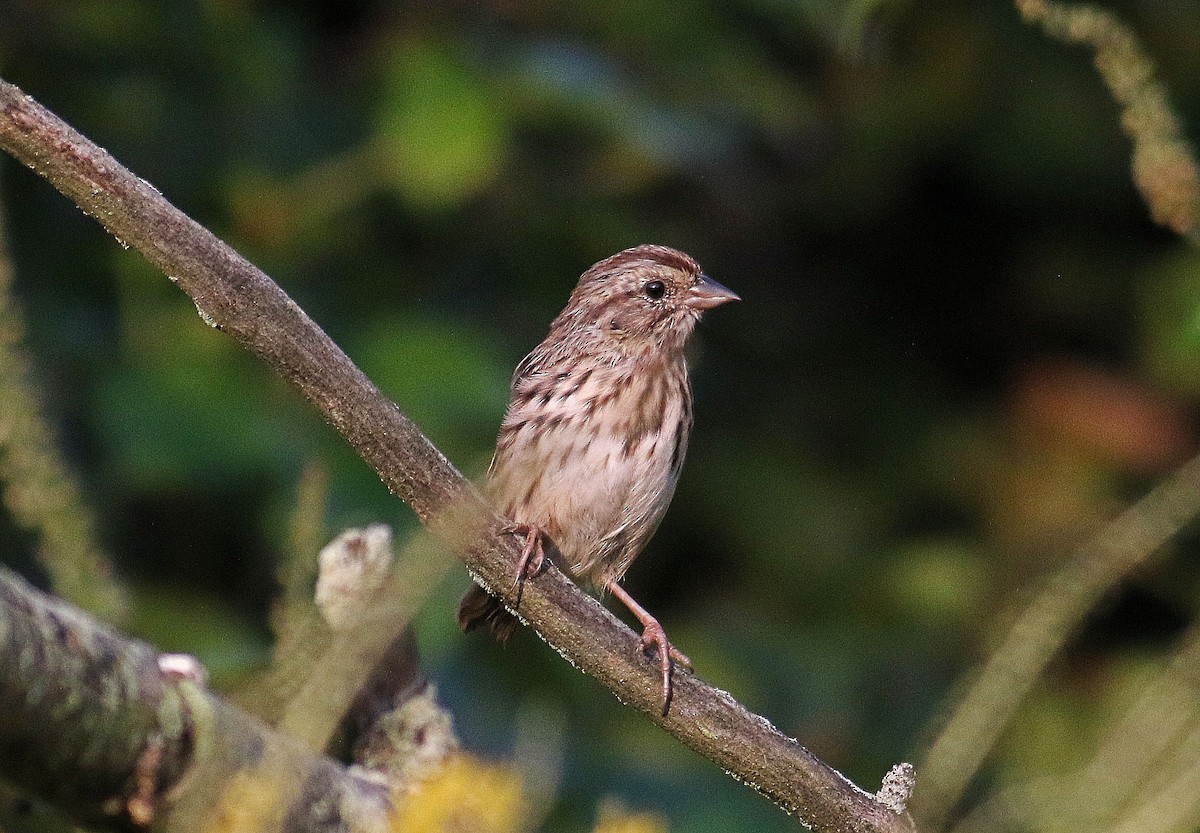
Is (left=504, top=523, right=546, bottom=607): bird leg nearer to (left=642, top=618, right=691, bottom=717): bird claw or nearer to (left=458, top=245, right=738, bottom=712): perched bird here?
(left=642, top=618, right=691, bottom=717): bird claw

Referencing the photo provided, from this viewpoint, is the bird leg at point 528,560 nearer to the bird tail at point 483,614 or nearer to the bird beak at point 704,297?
the bird tail at point 483,614

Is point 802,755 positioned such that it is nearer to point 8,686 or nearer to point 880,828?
point 880,828

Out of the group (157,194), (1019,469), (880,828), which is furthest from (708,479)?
(157,194)

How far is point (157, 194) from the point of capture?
2.38m

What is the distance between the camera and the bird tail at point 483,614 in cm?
430

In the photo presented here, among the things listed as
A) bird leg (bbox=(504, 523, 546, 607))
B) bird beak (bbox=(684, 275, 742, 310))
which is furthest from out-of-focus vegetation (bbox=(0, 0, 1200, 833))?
bird leg (bbox=(504, 523, 546, 607))

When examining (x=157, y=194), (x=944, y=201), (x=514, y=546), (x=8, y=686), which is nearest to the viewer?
(x=8, y=686)

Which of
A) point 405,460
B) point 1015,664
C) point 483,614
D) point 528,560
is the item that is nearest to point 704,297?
point 483,614

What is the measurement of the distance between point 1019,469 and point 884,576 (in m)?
0.97

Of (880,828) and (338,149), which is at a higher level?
(338,149)

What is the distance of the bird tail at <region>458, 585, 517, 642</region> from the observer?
4297 mm

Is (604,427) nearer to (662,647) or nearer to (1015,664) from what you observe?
(662,647)

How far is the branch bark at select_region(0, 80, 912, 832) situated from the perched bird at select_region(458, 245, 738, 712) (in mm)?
1152

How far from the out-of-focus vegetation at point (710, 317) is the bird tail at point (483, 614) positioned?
12cm
